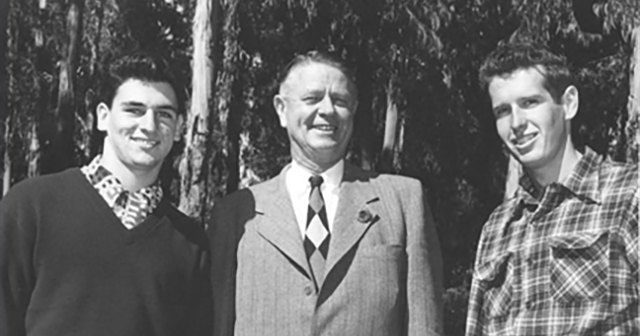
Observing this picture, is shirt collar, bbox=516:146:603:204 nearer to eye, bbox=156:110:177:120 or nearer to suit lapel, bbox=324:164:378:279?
suit lapel, bbox=324:164:378:279

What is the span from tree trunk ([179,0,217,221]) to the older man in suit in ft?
24.1

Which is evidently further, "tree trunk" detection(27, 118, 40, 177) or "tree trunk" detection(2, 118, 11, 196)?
"tree trunk" detection(2, 118, 11, 196)

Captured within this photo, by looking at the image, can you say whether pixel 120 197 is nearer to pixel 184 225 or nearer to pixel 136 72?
pixel 184 225

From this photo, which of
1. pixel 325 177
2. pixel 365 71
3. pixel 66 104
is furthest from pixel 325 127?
pixel 66 104

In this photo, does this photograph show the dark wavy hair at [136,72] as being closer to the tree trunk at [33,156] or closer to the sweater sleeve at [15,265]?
the sweater sleeve at [15,265]

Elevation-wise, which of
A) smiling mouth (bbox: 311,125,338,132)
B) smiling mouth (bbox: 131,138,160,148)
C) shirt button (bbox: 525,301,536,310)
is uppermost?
smiling mouth (bbox: 311,125,338,132)

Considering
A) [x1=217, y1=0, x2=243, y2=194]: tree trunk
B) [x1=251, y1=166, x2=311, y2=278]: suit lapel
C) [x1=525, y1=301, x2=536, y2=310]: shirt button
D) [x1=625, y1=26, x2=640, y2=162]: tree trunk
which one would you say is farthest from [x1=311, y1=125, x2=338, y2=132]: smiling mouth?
[x1=217, y1=0, x2=243, y2=194]: tree trunk

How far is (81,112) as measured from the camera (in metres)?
16.3

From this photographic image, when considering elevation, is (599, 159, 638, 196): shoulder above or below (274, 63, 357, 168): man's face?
below

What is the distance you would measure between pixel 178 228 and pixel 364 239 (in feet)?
2.44

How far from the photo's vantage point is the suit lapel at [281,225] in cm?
377

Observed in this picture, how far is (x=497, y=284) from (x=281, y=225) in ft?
2.87

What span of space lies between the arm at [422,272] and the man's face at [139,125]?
1017mm

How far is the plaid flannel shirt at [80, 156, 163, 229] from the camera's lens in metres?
3.70
